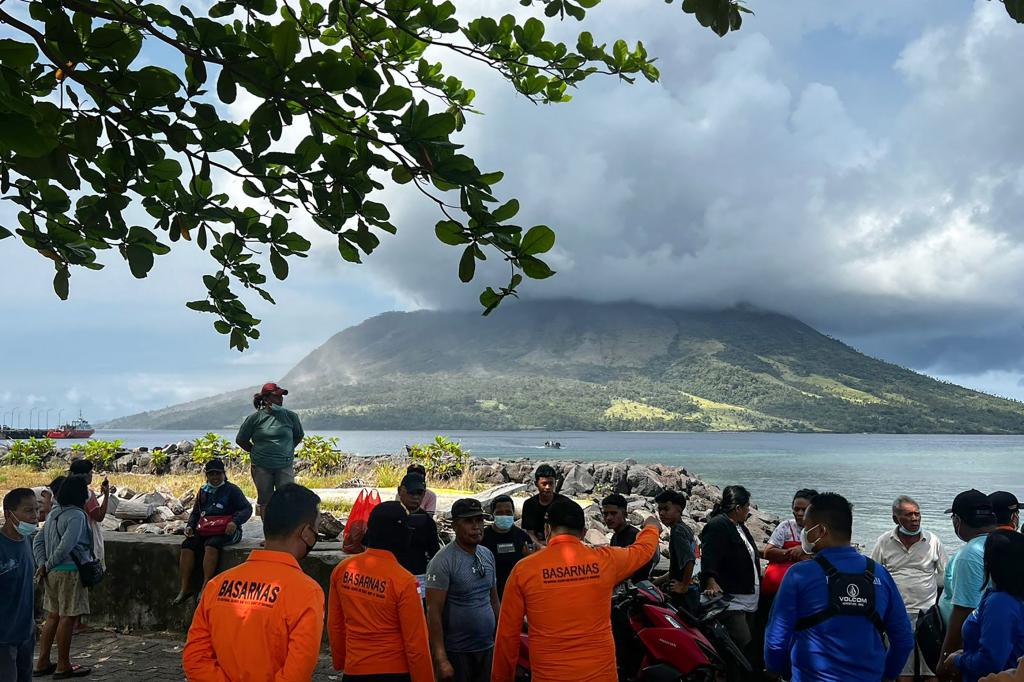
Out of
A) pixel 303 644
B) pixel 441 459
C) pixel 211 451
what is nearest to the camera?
pixel 303 644

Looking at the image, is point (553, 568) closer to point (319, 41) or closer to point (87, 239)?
point (87, 239)

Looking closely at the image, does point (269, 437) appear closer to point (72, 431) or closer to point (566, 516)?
point (566, 516)

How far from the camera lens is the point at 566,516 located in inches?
163

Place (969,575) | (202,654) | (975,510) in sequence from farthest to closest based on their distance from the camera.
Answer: (975,510)
(969,575)
(202,654)

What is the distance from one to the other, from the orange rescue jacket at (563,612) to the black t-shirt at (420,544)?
5.20ft

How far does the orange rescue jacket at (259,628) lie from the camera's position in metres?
2.88

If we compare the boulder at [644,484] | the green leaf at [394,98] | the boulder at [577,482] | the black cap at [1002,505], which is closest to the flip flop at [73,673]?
the green leaf at [394,98]

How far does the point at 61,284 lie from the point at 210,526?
387 centimetres

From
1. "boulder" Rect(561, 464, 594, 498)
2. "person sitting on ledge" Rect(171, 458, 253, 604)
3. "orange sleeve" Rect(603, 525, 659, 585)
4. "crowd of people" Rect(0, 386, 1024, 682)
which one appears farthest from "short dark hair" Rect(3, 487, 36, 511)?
"boulder" Rect(561, 464, 594, 498)

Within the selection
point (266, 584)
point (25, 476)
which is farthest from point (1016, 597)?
point (25, 476)

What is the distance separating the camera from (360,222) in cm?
319

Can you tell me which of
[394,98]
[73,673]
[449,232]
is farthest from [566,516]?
[73,673]

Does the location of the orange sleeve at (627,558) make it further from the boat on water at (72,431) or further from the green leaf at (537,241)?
the boat on water at (72,431)

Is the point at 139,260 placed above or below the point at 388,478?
above
